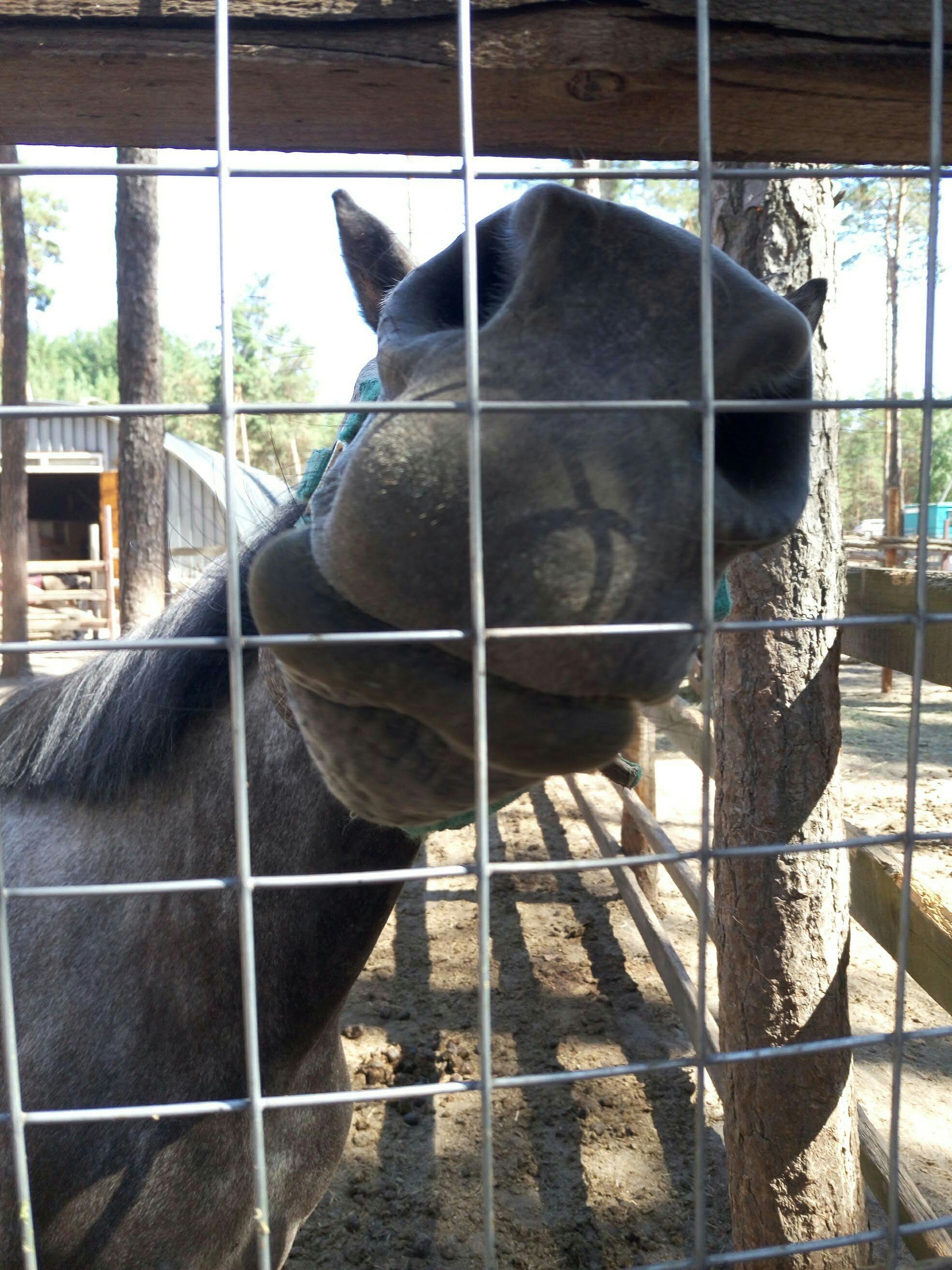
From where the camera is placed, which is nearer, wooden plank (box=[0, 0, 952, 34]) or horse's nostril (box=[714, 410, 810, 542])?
horse's nostril (box=[714, 410, 810, 542])

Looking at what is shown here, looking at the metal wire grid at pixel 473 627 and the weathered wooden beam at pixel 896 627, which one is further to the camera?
the weathered wooden beam at pixel 896 627

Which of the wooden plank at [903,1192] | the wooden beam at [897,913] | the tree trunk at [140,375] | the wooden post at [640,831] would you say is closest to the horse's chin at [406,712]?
the wooden beam at [897,913]

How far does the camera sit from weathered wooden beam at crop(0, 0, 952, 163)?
1.10m

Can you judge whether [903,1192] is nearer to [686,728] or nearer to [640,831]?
[686,728]

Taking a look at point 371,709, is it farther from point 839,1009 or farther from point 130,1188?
point 839,1009

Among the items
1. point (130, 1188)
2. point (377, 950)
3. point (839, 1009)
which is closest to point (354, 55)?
point (130, 1188)

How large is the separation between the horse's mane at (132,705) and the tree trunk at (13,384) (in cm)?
876

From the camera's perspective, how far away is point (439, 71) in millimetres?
1147

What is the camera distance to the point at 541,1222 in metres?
2.91

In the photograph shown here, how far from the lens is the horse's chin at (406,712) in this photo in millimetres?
938

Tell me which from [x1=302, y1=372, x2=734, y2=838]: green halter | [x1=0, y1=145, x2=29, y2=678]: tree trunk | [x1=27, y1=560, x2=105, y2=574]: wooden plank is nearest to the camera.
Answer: [x1=302, y1=372, x2=734, y2=838]: green halter

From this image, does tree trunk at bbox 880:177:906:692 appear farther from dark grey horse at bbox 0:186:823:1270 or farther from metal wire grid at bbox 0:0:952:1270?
metal wire grid at bbox 0:0:952:1270

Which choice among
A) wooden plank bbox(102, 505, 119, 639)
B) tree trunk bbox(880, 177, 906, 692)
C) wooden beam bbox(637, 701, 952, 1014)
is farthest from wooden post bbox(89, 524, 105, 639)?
wooden beam bbox(637, 701, 952, 1014)

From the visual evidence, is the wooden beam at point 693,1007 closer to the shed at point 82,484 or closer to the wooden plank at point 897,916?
the wooden plank at point 897,916
